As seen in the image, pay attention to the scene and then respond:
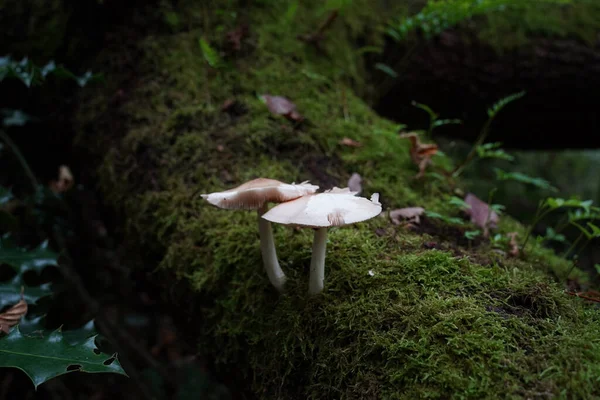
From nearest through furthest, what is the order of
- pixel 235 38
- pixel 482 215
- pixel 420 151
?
pixel 482 215
pixel 420 151
pixel 235 38

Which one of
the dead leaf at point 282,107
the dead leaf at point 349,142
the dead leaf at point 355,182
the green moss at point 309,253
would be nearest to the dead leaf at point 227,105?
the green moss at point 309,253

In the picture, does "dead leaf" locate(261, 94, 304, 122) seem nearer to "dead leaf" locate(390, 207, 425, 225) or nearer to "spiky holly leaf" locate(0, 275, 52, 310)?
"dead leaf" locate(390, 207, 425, 225)

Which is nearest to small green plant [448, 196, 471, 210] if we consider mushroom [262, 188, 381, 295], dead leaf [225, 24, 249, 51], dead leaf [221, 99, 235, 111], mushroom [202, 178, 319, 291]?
mushroom [262, 188, 381, 295]

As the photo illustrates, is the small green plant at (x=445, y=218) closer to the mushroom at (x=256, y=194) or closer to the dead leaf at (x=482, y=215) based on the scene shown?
the dead leaf at (x=482, y=215)

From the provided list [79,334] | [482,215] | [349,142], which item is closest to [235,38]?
[349,142]

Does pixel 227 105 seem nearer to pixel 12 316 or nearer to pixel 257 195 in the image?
pixel 257 195

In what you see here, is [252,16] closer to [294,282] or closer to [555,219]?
[294,282]

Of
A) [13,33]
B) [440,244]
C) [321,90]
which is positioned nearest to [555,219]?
[321,90]
